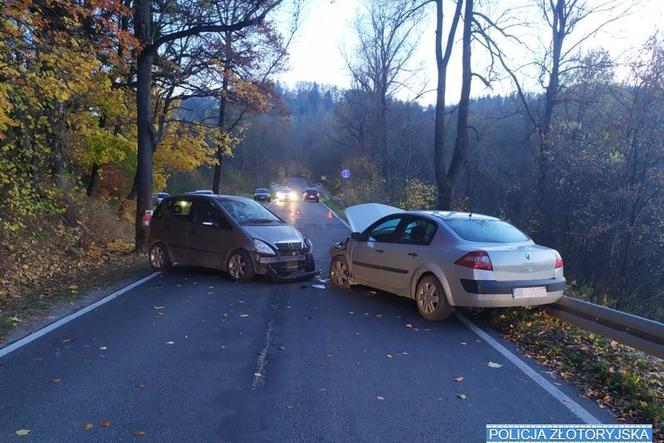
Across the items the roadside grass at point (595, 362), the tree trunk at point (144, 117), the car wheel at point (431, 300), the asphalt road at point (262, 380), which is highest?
the tree trunk at point (144, 117)

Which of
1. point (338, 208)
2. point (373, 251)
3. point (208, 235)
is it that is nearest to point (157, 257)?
point (208, 235)

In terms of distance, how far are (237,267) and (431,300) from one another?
4.27 m

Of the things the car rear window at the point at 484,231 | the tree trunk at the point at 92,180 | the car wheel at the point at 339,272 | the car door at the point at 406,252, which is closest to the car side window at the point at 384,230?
the car door at the point at 406,252

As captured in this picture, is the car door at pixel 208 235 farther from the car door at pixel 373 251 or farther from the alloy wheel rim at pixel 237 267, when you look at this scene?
the car door at pixel 373 251

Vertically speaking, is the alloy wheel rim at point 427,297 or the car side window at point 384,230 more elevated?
the car side window at point 384,230

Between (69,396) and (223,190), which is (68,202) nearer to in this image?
(69,396)

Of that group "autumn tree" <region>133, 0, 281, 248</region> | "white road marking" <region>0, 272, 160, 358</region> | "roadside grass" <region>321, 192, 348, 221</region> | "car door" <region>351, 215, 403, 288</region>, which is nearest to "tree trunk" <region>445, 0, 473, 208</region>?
"autumn tree" <region>133, 0, 281, 248</region>

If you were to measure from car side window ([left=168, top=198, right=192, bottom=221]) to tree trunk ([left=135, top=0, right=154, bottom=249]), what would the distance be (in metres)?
2.70

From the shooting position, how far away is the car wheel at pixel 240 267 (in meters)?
9.76

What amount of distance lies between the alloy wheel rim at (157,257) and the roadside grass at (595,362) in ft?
23.7

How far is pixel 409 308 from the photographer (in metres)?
8.08

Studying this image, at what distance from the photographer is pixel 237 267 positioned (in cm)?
998

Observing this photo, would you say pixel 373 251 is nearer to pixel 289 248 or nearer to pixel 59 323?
pixel 289 248

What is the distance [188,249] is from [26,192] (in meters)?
4.34
